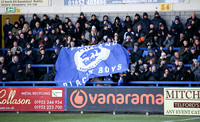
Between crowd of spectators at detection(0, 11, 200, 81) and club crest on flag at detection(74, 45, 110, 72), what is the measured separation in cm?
77

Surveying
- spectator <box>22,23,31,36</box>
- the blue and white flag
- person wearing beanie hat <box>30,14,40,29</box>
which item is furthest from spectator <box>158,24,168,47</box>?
spectator <box>22,23,31,36</box>

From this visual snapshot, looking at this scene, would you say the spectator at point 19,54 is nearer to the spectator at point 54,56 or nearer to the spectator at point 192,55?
the spectator at point 54,56

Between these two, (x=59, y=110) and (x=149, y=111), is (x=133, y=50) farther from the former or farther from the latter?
(x=59, y=110)

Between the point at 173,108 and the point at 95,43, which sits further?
the point at 95,43

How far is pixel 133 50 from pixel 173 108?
3.34m

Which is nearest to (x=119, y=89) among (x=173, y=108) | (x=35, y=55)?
(x=173, y=108)

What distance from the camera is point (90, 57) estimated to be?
16.9m

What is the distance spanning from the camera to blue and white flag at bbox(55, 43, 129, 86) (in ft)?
54.0

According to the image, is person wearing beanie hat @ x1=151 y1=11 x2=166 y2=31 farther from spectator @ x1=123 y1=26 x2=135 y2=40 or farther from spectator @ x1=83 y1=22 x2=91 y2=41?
spectator @ x1=83 y1=22 x2=91 y2=41

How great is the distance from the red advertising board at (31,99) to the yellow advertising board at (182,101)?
4.26m

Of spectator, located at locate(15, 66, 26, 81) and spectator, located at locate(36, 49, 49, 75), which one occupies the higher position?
spectator, located at locate(36, 49, 49, 75)

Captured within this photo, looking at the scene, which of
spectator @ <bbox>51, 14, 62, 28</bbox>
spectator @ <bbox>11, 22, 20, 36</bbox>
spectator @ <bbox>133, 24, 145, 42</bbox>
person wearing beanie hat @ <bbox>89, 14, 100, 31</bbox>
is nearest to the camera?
spectator @ <bbox>133, 24, 145, 42</bbox>

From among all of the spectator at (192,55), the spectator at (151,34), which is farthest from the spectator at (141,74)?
the spectator at (151,34)

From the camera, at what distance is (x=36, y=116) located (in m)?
15.3
